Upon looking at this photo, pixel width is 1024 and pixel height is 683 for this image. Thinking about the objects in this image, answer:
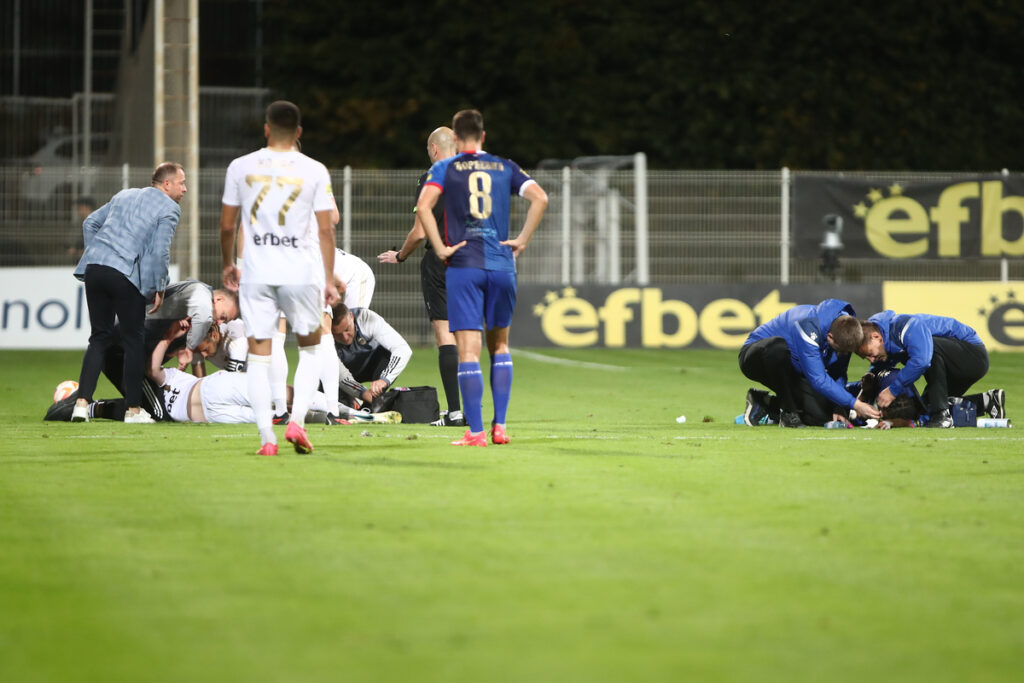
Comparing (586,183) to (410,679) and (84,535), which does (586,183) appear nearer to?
(84,535)

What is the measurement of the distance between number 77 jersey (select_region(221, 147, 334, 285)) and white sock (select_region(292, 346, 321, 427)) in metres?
0.52

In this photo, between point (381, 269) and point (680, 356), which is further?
point (381, 269)

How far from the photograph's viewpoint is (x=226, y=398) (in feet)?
33.8

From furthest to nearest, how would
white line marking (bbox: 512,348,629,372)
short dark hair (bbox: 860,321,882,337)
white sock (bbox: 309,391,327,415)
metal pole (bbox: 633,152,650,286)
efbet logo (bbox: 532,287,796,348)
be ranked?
metal pole (bbox: 633,152,650,286) < efbet logo (bbox: 532,287,796,348) < white line marking (bbox: 512,348,629,372) < white sock (bbox: 309,391,327,415) < short dark hair (bbox: 860,321,882,337)

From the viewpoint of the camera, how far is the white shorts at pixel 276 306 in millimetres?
7812

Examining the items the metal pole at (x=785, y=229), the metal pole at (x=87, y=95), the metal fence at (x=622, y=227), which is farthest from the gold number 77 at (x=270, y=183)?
the metal pole at (x=87, y=95)

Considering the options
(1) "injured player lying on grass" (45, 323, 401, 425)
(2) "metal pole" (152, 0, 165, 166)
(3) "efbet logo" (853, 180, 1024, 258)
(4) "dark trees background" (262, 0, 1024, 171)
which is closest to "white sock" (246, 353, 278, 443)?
(1) "injured player lying on grass" (45, 323, 401, 425)

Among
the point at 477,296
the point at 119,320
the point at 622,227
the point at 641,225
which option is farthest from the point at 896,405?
the point at 622,227

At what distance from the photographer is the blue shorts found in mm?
8469

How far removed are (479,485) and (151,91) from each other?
63.2ft

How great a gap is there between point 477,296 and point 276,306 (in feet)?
3.97

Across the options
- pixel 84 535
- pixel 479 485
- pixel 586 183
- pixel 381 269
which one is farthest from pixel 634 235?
pixel 84 535

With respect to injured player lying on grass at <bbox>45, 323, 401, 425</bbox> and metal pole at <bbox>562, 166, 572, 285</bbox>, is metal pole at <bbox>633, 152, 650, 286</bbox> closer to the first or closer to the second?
metal pole at <bbox>562, 166, 572, 285</bbox>

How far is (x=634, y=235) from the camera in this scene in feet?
72.7
